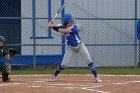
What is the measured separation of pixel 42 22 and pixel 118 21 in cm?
283

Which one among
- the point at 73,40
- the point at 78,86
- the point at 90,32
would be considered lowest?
the point at 78,86

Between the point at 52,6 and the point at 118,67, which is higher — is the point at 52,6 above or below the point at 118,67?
above

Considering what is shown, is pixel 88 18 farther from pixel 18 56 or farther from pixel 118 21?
pixel 18 56

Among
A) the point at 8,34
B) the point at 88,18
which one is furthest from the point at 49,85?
the point at 8,34

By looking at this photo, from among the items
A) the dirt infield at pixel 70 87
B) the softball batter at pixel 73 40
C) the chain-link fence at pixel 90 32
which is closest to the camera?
the dirt infield at pixel 70 87

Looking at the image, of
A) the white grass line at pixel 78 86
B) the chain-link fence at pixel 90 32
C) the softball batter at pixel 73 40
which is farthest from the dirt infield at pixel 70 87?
the chain-link fence at pixel 90 32

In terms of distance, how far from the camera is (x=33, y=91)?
1029 cm

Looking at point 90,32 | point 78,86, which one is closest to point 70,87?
point 78,86

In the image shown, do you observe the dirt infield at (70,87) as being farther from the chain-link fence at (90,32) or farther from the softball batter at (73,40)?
the chain-link fence at (90,32)

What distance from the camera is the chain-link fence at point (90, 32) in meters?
19.3

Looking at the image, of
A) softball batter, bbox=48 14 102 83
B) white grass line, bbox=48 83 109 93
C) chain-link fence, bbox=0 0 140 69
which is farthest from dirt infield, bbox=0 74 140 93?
chain-link fence, bbox=0 0 140 69

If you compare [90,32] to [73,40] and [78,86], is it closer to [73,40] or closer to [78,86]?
[73,40]

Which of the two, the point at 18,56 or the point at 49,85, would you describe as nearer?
the point at 49,85

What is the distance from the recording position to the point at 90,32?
1969 centimetres
